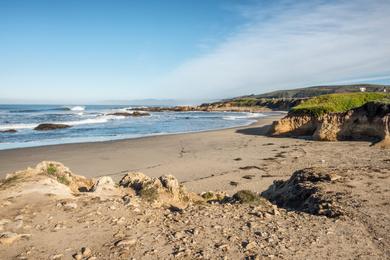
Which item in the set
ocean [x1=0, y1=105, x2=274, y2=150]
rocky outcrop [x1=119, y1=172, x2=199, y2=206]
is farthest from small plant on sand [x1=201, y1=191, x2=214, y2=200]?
ocean [x1=0, y1=105, x2=274, y2=150]

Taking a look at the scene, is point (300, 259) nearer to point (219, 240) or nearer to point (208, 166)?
point (219, 240)

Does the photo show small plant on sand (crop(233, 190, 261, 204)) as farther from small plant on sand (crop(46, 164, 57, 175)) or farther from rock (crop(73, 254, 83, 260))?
small plant on sand (crop(46, 164, 57, 175))

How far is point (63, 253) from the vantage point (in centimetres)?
448

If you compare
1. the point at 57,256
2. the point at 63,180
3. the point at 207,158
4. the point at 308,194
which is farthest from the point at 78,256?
the point at 207,158

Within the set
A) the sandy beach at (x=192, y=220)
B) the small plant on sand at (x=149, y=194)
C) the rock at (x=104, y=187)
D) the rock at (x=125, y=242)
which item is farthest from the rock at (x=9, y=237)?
the small plant on sand at (x=149, y=194)

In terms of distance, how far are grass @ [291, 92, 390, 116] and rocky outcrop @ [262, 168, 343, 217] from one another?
13346mm

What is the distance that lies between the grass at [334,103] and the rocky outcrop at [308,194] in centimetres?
1335

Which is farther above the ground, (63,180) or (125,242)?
(63,180)

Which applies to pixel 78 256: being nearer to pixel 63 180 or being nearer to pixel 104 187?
pixel 104 187

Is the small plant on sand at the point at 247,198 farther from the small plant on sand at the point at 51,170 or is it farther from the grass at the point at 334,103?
the grass at the point at 334,103

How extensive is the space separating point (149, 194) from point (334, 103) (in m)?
18.6

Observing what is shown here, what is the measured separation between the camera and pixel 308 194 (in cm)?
722

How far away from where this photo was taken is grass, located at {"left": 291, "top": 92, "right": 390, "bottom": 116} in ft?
69.8

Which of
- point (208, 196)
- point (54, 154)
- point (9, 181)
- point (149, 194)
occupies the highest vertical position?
point (9, 181)
